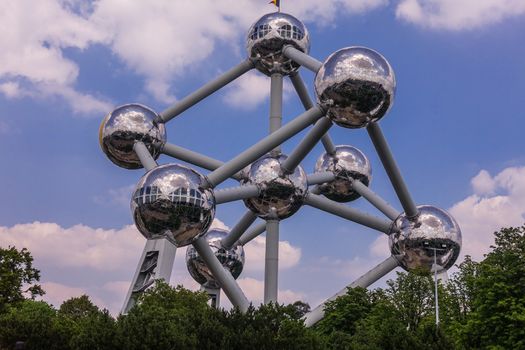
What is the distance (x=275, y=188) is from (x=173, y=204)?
386 centimetres

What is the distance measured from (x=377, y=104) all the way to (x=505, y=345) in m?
7.33

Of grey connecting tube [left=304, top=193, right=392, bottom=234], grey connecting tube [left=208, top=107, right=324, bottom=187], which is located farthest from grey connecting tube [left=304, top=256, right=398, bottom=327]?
grey connecting tube [left=208, top=107, right=324, bottom=187]

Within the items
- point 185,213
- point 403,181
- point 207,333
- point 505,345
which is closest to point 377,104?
point 403,181

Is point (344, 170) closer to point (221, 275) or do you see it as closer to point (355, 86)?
point (221, 275)

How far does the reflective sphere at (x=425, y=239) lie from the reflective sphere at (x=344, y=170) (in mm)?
2941

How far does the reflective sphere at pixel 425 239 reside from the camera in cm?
1936

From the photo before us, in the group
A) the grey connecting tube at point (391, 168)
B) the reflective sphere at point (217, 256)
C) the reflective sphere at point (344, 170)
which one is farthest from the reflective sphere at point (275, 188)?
the reflective sphere at point (344, 170)

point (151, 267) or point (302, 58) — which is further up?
point (302, 58)

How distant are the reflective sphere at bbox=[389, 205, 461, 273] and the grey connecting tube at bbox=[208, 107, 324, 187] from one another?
483cm

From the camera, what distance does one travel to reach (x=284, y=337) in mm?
14477

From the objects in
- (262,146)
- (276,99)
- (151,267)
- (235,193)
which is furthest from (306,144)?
(151,267)

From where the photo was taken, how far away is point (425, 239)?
63.4 feet

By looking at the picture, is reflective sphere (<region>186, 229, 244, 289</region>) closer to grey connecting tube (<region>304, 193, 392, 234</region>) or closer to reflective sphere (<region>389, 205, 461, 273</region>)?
grey connecting tube (<region>304, 193, 392, 234</region>)

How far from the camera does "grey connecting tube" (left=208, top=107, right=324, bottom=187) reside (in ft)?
54.0
